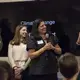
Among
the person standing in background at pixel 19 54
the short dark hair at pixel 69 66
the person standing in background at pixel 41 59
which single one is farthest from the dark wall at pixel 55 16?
the short dark hair at pixel 69 66

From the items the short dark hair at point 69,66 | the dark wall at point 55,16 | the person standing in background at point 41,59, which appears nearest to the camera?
the short dark hair at point 69,66

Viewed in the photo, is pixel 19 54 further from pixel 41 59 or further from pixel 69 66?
pixel 69 66

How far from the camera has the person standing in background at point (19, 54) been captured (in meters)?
3.98

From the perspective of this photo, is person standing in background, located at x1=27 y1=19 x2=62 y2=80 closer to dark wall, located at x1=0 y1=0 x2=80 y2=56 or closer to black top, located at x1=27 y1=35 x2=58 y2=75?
black top, located at x1=27 y1=35 x2=58 y2=75

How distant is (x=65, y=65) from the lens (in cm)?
180

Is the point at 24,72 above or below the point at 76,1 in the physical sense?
below

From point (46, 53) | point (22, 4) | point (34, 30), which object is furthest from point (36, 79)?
point (22, 4)

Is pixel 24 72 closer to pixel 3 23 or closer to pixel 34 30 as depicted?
pixel 34 30

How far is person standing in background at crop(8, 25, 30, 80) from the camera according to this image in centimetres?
398

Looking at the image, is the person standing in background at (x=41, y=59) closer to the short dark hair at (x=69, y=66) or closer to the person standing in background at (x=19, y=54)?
the person standing in background at (x=19, y=54)

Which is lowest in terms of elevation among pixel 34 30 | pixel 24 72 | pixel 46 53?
pixel 24 72

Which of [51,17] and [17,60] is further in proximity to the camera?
[51,17]

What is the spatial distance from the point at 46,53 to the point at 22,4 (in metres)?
1.78

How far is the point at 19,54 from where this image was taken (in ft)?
13.3
